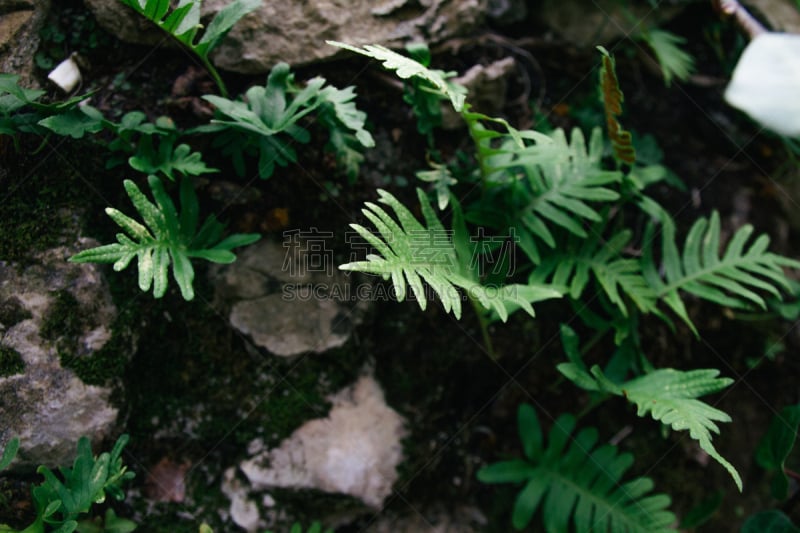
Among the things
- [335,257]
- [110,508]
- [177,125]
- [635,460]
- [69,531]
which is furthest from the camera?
[635,460]

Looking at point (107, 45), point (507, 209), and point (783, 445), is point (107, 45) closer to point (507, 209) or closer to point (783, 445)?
point (507, 209)

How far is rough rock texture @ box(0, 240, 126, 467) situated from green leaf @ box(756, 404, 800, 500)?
2.43m

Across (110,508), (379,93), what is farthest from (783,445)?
(110,508)

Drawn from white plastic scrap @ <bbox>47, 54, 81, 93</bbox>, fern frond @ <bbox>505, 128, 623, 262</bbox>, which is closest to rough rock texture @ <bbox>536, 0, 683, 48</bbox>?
fern frond @ <bbox>505, 128, 623, 262</bbox>

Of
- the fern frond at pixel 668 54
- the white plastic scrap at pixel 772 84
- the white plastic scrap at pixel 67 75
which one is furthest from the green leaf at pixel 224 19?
the fern frond at pixel 668 54

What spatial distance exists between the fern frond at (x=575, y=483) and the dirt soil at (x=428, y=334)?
16 cm

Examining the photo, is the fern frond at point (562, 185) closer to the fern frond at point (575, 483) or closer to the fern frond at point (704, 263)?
the fern frond at point (704, 263)

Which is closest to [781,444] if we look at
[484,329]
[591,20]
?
[484,329]

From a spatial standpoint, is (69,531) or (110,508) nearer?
(69,531)

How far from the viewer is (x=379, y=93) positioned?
2.50m

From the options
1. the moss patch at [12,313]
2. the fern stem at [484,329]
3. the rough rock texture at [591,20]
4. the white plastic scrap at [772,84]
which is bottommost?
the moss patch at [12,313]

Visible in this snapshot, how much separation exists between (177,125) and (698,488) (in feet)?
9.17

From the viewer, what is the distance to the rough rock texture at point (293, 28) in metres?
2.22

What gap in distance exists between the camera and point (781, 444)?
7.47 feet
